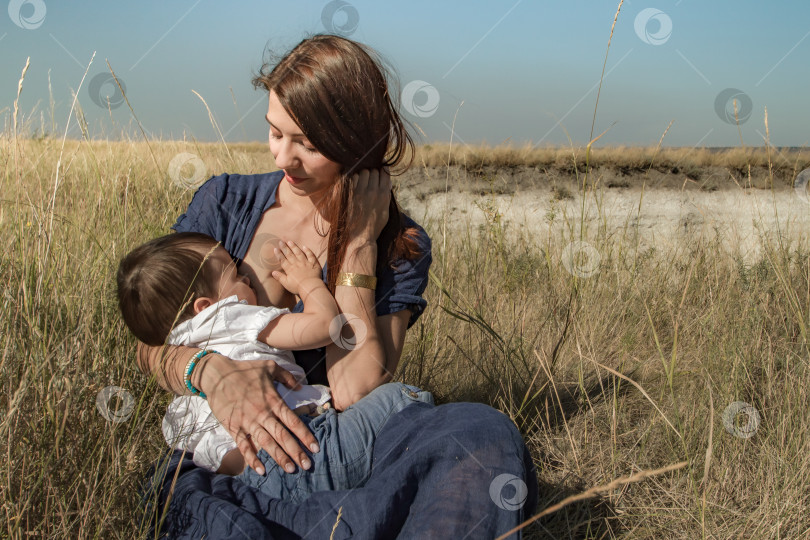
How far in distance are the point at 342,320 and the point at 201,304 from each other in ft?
1.32

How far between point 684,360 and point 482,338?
98 cm

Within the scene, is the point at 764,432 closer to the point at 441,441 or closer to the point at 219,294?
the point at 441,441

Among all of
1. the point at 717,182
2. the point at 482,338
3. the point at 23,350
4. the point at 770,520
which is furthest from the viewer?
the point at 717,182

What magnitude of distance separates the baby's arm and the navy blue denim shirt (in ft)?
0.30

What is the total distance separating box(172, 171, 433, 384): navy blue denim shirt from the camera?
6.32ft

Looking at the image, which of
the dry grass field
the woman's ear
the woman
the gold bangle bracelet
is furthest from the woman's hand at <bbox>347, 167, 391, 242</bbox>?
the woman's ear

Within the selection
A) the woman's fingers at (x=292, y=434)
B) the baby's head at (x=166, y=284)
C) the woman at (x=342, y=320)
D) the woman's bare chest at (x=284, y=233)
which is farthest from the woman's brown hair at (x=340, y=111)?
the woman's fingers at (x=292, y=434)

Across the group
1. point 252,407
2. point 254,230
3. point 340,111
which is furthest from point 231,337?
point 340,111

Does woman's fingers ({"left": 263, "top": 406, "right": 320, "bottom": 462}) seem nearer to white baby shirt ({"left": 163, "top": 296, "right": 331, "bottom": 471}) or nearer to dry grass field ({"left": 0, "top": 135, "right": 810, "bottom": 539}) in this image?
white baby shirt ({"left": 163, "top": 296, "right": 331, "bottom": 471})

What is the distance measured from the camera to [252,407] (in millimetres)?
1521

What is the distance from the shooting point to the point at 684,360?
111 inches

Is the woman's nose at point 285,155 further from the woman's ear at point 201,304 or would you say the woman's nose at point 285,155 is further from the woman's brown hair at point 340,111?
the woman's ear at point 201,304

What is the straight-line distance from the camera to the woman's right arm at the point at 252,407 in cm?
149

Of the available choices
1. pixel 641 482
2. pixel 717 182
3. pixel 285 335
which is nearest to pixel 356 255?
pixel 285 335
